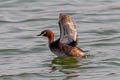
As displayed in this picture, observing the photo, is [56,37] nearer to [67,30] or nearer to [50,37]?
[50,37]

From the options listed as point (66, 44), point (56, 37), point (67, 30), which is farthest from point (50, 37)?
point (56, 37)

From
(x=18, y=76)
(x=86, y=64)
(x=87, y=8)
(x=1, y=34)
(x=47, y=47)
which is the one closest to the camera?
(x=18, y=76)

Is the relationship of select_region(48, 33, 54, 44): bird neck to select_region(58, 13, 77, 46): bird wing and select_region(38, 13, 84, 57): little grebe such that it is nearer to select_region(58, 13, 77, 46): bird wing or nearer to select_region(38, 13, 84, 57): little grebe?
select_region(38, 13, 84, 57): little grebe

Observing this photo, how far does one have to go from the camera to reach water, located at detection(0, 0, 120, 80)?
1436 cm

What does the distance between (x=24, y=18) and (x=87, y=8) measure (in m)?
3.07

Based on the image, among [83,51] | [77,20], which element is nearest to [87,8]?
[77,20]

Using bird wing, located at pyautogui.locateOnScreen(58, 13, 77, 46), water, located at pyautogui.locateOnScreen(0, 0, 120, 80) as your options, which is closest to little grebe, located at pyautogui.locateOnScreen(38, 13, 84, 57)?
bird wing, located at pyautogui.locateOnScreen(58, 13, 77, 46)

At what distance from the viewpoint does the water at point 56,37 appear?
14.4 meters

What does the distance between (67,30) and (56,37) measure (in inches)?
139

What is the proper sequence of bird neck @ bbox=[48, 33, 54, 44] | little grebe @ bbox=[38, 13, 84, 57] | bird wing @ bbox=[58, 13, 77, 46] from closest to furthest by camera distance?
bird wing @ bbox=[58, 13, 77, 46] → little grebe @ bbox=[38, 13, 84, 57] → bird neck @ bbox=[48, 33, 54, 44]

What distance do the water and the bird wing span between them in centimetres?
65

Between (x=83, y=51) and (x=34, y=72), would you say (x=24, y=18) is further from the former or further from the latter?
(x=34, y=72)

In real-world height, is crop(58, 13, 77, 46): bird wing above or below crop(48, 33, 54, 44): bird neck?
above

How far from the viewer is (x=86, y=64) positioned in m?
15.2
